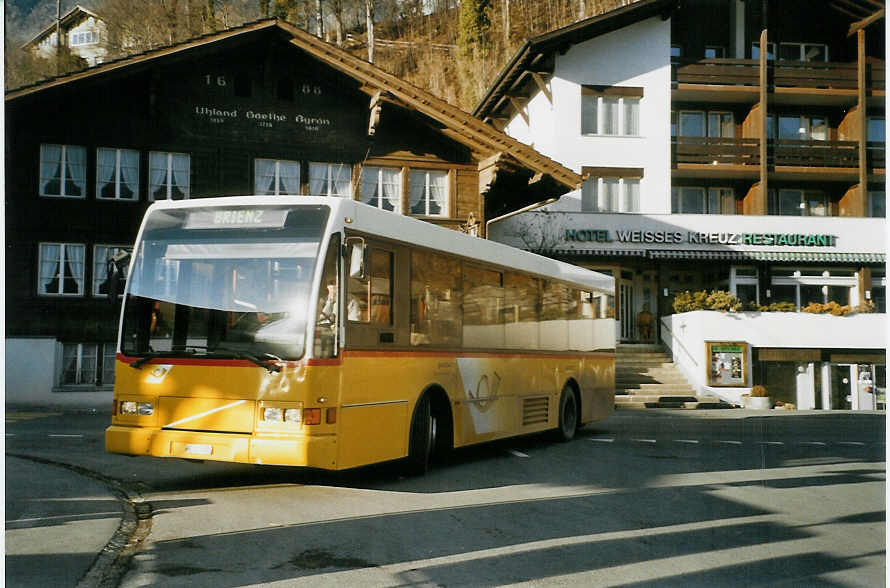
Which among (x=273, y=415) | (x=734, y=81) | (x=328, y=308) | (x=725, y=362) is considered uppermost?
(x=734, y=81)

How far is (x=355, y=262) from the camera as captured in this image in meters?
9.49

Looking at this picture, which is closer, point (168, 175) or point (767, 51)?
point (168, 175)

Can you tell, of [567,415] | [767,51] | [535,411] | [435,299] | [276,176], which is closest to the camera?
[435,299]

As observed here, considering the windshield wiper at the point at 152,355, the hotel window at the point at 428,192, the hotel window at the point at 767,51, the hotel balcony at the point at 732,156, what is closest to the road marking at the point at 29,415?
the windshield wiper at the point at 152,355

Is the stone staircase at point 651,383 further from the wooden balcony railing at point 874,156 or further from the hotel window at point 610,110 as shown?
the wooden balcony railing at point 874,156

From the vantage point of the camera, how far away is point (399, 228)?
1073 cm

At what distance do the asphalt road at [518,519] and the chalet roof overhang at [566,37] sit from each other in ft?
71.1

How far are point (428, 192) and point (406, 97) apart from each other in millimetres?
2882

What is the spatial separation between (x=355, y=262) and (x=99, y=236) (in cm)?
1837

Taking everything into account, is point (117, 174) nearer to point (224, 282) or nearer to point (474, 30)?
point (224, 282)

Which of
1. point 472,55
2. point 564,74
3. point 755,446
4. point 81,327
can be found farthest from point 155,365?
point 472,55

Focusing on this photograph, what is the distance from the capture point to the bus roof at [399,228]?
31.9 feet

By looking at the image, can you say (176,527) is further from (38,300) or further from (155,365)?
(38,300)

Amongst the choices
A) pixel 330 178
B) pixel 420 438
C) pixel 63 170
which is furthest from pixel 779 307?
pixel 420 438
